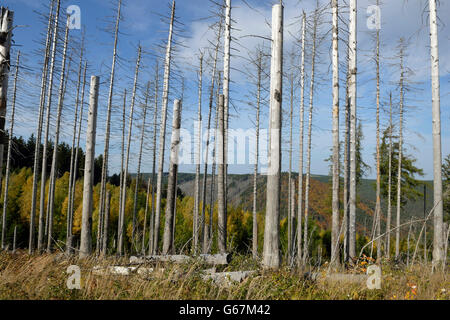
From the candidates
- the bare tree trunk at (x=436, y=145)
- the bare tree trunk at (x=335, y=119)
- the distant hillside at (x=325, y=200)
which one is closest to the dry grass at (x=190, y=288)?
the distant hillside at (x=325, y=200)

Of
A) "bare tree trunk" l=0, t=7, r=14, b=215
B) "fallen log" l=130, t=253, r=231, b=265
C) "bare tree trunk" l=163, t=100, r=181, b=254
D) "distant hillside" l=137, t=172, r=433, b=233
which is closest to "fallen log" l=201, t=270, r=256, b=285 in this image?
"fallen log" l=130, t=253, r=231, b=265

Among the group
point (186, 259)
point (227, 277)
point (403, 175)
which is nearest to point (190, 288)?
point (227, 277)

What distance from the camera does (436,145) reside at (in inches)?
300

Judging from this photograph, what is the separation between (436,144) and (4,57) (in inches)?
383

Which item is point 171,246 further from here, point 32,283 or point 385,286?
point 385,286

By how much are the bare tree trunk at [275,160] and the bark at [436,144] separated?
4636mm

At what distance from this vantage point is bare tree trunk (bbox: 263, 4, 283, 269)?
4.83 metres

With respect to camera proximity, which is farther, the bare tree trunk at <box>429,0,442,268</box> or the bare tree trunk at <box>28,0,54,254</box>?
the bare tree trunk at <box>28,0,54,254</box>

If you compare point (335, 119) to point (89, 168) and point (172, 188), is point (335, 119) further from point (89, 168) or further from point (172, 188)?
point (89, 168)

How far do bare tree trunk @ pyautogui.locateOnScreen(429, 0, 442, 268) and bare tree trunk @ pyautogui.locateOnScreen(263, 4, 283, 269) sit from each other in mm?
4589

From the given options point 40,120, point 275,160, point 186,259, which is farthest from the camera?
point 40,120

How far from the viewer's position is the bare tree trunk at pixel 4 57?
5.13 m

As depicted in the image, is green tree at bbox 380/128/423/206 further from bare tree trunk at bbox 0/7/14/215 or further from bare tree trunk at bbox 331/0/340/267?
bare tree trunk at bbox 0/7/14/215
